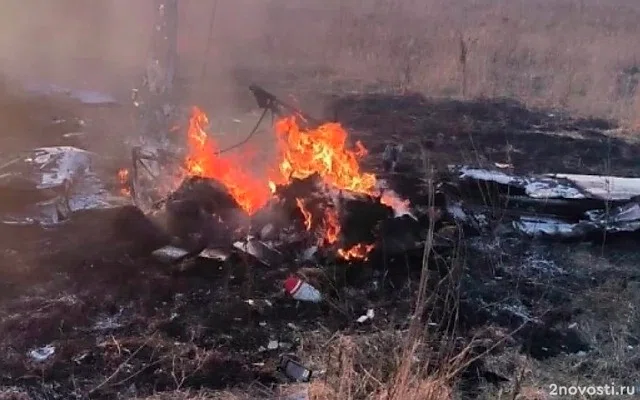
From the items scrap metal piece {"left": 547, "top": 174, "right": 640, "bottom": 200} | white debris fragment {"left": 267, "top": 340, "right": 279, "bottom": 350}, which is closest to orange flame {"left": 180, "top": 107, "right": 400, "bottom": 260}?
white debris fragment {"left": 267, "top": 340, "right": 279, "bottom": 350}

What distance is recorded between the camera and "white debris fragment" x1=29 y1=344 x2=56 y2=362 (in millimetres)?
4590

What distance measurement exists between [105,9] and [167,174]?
1013 centimetres

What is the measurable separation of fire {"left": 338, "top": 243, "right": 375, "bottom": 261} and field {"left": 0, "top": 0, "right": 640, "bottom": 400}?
0.14 metres

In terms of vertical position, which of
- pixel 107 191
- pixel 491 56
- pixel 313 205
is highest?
pixel 491 56

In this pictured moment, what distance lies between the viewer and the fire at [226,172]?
6785 mm

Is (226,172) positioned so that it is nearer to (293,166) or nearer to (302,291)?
(293,166)

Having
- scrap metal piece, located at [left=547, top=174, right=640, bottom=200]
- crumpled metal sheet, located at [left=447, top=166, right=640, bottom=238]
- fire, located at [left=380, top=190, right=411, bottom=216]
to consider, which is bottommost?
fire, located at [left=380, top=190, right=411, bottom=216]

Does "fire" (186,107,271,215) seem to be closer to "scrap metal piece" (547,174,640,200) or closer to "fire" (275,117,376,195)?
"fire" (275,117,376,195)

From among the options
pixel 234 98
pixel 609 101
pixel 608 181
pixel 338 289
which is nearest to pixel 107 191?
pixel 338 289

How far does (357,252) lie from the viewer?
6.17 meters

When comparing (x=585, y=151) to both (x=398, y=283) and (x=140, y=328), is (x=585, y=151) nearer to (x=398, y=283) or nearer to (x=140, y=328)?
(x=398, y=283)

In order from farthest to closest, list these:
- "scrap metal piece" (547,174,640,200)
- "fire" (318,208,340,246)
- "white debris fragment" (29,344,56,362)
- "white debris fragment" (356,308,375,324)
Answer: "scrap metal piece" (547,174,640,200), "fire" (318,208,340,246), "white debris fragment" (356,308,375,324), "white debris fragment" (29,344,56,362)

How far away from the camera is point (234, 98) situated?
11922mm

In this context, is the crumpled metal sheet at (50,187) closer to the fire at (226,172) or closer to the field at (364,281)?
the field at (364,281)
